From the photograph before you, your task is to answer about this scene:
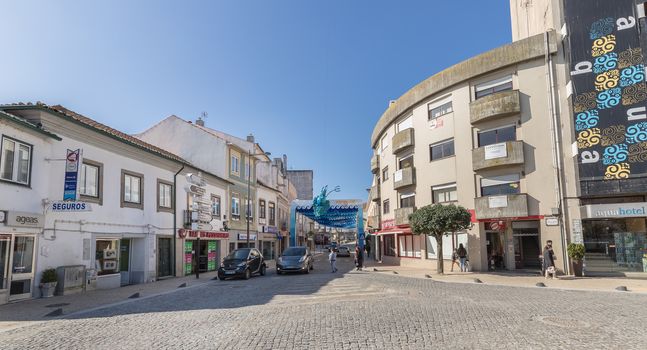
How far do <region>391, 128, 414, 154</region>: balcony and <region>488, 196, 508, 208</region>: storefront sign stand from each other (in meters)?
7.61

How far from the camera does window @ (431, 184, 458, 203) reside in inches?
1021

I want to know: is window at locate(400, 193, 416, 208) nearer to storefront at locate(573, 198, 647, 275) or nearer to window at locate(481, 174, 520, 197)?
window at locate(481, 174, 520, 197)

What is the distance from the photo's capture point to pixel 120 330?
880 centimetres

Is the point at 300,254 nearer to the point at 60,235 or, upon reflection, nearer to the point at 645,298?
the point at 60,235

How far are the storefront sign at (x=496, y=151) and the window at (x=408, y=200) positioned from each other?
271 inches

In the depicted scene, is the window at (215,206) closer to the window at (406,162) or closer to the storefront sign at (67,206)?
the window at (406,162)

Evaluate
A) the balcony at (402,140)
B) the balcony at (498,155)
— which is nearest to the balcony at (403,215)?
the balcony at (402,140)

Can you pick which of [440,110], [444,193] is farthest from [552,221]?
[440,110]

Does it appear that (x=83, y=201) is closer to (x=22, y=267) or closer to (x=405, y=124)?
(x=22, y=267)

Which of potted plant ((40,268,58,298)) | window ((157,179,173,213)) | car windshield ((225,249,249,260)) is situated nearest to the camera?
potted plant ((40,268,58,298))

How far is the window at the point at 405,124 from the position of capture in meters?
30.2

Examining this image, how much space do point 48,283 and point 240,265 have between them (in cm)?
863

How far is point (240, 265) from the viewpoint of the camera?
21.0 metres

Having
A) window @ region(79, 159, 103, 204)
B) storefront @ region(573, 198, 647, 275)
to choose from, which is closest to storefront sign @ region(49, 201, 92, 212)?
window @ region(79, 159, 103, 204)
